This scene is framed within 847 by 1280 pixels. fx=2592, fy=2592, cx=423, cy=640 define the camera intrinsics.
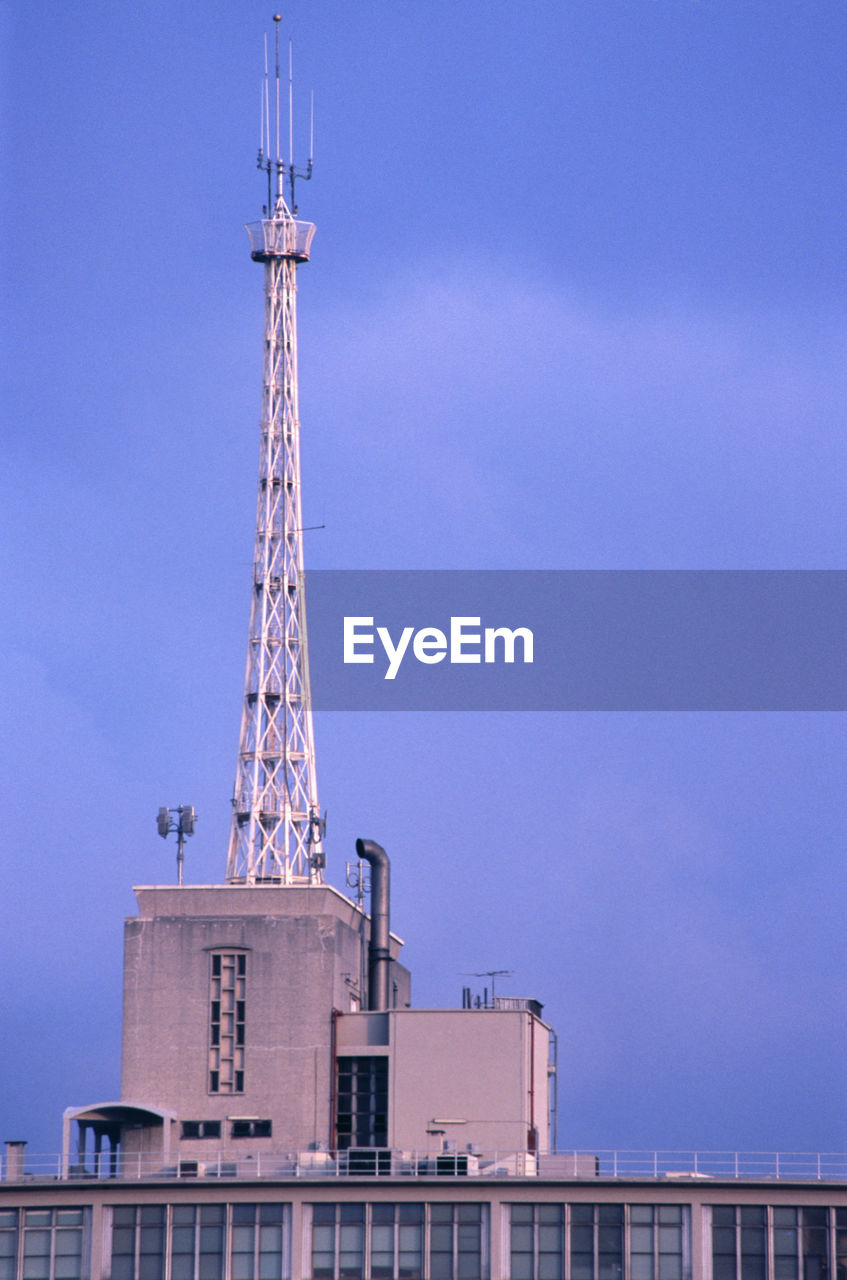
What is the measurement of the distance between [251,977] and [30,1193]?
14.0 meters

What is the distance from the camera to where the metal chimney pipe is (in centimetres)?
9656

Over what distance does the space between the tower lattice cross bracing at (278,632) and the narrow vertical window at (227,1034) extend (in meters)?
6.11

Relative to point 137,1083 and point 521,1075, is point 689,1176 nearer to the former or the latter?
point 521,1075

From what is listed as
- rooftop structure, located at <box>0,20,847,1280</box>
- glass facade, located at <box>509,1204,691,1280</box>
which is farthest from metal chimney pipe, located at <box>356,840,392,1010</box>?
glass facade, located at <box>509,1204,691,1280</box>

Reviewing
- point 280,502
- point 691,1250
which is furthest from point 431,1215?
point 280,502

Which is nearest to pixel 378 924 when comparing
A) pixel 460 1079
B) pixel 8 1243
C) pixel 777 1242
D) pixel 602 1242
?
pixel 460 1079

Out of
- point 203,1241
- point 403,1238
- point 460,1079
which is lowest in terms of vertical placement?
point 203,1241

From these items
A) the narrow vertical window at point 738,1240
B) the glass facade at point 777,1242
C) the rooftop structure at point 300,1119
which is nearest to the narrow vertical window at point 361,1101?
the rooftop structure at point 300,1119

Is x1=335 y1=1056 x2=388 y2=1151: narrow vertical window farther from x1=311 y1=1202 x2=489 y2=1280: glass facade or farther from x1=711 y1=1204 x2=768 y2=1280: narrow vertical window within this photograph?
x1=711 y1=1204 x2=768 y2=1280: narrow vertical window

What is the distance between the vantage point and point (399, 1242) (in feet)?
263

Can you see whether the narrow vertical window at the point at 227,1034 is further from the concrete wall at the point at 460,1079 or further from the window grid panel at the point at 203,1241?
the window grid panel at the point at 203,1241

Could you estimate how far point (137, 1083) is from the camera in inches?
3620

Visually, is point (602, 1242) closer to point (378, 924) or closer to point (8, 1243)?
point (8, 1243)

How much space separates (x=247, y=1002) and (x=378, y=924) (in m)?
7.25
